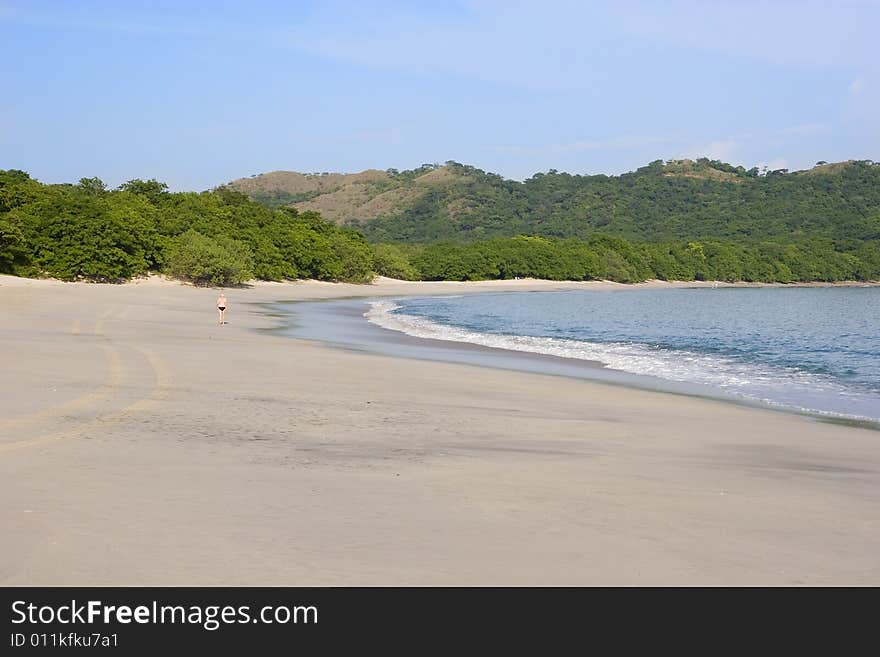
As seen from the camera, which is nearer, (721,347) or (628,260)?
(721,347)

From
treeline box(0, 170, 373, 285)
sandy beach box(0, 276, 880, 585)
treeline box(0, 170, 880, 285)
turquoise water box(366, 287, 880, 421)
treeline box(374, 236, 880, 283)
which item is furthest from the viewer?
treeline box(374, 236, 880, 283)

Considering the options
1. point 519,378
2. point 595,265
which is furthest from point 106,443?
point 595,265

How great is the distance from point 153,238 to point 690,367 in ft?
188

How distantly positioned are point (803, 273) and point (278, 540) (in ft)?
546

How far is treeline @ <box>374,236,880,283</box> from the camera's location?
12469 cm

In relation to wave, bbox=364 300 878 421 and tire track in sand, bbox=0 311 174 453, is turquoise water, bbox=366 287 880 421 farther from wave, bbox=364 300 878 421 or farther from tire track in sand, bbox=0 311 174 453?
tire track in sand, bbox=0 311 174 453

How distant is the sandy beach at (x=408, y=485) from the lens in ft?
18.2

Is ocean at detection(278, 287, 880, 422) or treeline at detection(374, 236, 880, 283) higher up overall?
treeline at detection(374, 236, 880, 283)

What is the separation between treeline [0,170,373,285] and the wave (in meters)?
36.8

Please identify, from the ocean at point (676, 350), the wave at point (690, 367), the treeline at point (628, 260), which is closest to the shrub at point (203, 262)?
the ocean at point (676, 350)

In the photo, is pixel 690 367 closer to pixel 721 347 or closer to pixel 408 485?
pixel 721 347

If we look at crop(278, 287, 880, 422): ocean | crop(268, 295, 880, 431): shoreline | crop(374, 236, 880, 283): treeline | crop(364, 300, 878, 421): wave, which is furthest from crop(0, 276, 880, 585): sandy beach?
crop(374, 236, 880, 283): treeline

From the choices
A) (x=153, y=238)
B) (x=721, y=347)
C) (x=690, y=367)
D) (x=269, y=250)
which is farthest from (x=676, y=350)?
(x=269, y=250)

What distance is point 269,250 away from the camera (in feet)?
289
